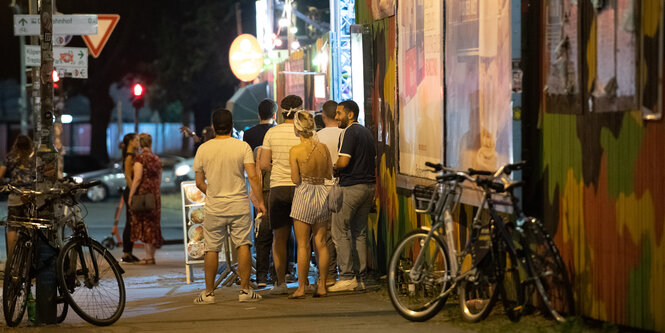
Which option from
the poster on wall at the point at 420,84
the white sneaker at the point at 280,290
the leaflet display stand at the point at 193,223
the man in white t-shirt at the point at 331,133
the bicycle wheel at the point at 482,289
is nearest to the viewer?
the bicycle wheel at the point at 482,289

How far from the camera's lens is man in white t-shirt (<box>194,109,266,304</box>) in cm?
931

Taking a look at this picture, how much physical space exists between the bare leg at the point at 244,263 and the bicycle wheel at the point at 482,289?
270 cm

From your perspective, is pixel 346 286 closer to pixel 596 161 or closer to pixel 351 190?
pixel 351 190

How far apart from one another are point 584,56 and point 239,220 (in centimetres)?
394

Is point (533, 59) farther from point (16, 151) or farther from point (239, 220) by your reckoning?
point (16, 151)

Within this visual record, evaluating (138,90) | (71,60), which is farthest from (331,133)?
(138,90)

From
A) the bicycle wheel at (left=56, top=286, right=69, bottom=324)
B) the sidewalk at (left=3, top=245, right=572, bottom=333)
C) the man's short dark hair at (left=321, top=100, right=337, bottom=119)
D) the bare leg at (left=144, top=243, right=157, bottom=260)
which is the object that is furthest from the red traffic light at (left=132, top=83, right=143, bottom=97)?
the bicycle wheel at (left=56, top=286, right=69, bottom=324)

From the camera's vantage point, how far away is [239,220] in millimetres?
9406

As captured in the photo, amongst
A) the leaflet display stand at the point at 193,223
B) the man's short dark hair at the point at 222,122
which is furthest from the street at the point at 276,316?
the man's short dark hair at the point at 222,122

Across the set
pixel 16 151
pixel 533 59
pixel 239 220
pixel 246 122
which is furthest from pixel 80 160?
pixel 533 59

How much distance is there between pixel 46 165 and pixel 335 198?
276 cm

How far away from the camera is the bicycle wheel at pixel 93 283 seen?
8.13 metres

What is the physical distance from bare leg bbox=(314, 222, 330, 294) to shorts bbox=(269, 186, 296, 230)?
14.5 inches

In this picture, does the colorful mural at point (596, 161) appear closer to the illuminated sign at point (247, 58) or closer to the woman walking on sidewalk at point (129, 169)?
the woman walking on sidewalk at point (129, 169)
